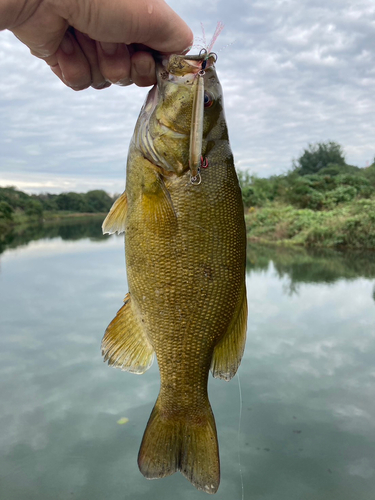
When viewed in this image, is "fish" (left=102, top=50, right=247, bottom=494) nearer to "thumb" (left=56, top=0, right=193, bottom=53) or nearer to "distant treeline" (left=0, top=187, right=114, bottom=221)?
"thumb" (left=56, top=0, right=193, bottom=53)

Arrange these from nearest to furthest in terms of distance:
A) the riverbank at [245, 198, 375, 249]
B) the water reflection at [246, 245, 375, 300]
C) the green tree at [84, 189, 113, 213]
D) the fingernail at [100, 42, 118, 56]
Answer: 1. the fingernail at [100, 42, 118, 56]
2. the water reflection at [246, 245, 375, 300]
3. the riverbank at [245, 198, 375, 249]
4. the green tree at [84, 189, 113, 213]

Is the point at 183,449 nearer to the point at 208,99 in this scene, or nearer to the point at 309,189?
the point at 208,99

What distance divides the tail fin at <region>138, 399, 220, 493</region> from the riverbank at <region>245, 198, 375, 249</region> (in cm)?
1422

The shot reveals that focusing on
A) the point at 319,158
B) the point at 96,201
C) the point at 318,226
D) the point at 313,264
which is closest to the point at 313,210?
the point at 318,226

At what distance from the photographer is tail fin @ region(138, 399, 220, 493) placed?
1.34m

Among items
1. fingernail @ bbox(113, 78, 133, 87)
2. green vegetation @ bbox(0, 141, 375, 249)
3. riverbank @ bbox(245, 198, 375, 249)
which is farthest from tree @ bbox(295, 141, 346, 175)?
fingernail @ bbox(113, 78, 133, 87)

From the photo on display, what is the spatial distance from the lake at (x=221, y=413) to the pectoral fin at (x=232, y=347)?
12.4 ft

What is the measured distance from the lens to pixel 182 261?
136 centimetres

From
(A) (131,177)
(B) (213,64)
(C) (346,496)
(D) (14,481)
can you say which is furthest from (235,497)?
(B) (213,64)

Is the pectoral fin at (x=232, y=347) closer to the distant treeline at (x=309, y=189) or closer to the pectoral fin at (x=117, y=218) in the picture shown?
the pectoral fin at (x=117, y=218)

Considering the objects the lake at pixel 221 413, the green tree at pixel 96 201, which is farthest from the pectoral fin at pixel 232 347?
the green tree at pixel 96 201

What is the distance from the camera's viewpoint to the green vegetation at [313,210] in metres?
14.6

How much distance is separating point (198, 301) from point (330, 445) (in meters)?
4.83

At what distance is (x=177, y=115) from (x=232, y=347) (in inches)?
36.2
